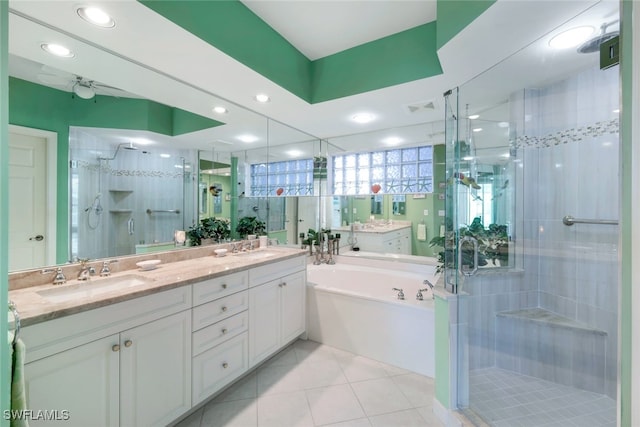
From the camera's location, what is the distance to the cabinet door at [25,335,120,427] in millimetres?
1031

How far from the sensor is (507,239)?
237cm

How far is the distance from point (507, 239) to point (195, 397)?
9.07 ft

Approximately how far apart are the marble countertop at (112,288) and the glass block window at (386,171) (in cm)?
177

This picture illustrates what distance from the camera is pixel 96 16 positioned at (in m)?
1.28

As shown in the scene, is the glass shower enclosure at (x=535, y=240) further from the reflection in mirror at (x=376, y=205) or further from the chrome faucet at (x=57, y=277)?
the chrome faucet at (x=57, y=277)

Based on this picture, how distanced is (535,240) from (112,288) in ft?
10.8

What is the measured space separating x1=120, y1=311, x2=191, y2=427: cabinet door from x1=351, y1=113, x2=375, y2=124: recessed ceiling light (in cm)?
235

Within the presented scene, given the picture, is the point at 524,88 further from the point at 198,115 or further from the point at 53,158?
the point at 53,158

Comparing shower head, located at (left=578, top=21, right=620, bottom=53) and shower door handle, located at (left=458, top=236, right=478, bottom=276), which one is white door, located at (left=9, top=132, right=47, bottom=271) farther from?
shower head, located at (left=578, top=21, right=620, bottom=53)

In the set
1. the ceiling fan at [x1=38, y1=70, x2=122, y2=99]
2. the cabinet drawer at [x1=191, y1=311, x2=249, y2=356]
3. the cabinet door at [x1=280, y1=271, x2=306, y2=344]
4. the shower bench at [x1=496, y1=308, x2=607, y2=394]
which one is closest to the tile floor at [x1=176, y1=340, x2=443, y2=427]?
the cabinet door at [x1=280, y1=271, x2=306, y2=344]

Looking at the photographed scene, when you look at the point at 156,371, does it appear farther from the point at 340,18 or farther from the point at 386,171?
the point at 386,171

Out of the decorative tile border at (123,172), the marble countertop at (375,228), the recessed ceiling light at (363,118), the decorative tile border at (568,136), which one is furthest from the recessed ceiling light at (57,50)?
the decorative tile border at (568,136)

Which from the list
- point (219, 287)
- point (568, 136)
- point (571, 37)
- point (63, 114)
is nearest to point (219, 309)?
point (219, 287)

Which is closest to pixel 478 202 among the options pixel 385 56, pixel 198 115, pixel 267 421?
pixel 385 56
